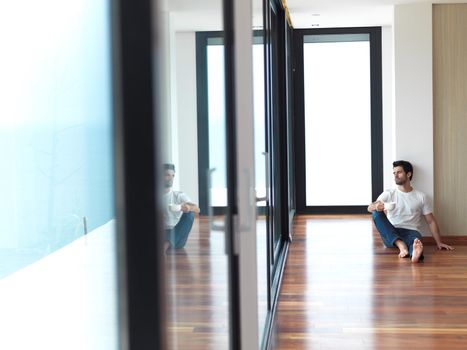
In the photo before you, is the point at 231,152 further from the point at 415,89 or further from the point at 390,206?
the point at 415,89

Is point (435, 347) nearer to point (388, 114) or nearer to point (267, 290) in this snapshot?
point (267, 290)

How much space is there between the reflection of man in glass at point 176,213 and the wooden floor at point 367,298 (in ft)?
7.22

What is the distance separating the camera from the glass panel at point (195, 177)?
157 cm

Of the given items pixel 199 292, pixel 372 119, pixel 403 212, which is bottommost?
pixel 403 212

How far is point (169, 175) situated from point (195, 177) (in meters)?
0.31

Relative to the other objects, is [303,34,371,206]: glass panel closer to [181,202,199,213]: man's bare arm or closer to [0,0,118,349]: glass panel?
[0,0,118,349]: glass panel

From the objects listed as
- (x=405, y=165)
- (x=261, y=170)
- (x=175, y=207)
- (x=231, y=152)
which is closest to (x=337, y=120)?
(x=405, y=165)

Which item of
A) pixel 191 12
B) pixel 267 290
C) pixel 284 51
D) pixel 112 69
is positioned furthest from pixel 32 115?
pixel 284 51

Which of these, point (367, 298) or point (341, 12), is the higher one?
point (341, 12)

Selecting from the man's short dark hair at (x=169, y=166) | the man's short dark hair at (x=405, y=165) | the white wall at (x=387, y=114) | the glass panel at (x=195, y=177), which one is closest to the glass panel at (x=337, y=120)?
the white wall at (x=387, y=114)

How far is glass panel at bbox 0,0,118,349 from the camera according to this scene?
1922 millimetres

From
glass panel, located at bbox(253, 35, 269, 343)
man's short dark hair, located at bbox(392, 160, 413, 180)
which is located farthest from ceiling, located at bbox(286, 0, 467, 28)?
glass panel, located at bbox(253, 35, 269, 343)

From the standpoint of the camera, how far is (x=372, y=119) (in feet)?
28.2

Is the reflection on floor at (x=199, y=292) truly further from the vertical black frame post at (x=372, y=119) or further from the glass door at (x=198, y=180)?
the vertical black frame post at (x=372, y=119)
